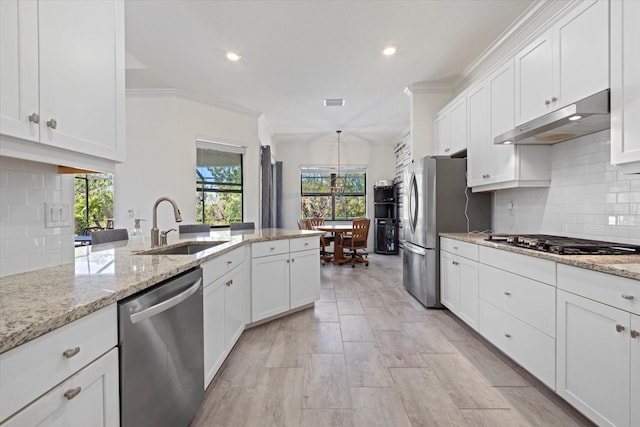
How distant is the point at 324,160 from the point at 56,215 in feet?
21.0

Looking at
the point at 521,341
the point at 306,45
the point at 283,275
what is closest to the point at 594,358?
the point at 521,341

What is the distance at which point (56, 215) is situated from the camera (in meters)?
1.31

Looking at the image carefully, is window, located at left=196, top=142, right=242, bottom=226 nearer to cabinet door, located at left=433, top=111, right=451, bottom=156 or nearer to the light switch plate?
cabinet door, located at left=433, top=111, right=451, bottom=156

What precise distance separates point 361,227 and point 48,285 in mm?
4995

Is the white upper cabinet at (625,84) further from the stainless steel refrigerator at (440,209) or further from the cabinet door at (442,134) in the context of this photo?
the cabinet door at (442,134)

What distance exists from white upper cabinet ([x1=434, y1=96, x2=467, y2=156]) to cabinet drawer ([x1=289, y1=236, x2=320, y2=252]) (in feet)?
6.13

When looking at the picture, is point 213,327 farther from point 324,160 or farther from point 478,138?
point 324,160

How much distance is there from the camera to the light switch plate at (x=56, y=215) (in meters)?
1.28

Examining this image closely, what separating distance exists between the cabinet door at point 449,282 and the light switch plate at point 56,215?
2.89 m

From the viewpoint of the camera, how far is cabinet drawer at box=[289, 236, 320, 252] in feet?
9.78

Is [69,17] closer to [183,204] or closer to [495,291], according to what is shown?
[495,291]

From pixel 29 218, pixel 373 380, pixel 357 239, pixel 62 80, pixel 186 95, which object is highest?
pixel 186 95

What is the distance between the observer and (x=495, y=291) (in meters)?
2.15

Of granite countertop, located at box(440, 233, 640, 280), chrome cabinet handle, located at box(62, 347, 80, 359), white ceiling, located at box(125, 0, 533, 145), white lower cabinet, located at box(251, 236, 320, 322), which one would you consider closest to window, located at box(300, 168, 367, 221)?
white ceiling, located at box(125, 0, 533, 145)
